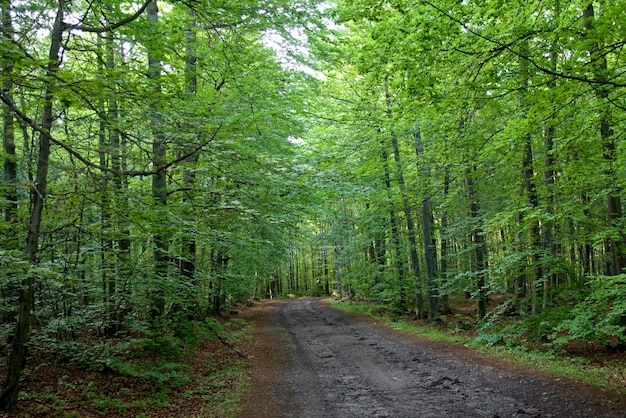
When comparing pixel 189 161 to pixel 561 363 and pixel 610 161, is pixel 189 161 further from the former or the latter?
pixel 561 363

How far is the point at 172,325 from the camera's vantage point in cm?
1095

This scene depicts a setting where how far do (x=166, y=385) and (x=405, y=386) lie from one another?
506 centimetres

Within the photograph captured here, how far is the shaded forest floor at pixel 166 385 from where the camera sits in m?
6.48

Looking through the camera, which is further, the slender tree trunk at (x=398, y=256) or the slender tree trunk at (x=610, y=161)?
the slender tree trunk at (x=398, y=256)

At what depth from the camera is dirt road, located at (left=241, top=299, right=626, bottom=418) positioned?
6.27 m

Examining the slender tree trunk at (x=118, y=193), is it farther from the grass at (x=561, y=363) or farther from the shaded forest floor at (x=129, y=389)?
the grass at (x=561, y=363)

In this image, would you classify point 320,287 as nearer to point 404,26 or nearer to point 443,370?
point 443,370

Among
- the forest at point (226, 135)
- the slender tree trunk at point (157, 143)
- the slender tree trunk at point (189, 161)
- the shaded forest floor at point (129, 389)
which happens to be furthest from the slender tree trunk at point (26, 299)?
the slender tree trunk at point (189, 161)

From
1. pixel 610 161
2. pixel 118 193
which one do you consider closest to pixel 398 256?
pixel 610 161

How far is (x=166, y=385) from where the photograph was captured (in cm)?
→ 813

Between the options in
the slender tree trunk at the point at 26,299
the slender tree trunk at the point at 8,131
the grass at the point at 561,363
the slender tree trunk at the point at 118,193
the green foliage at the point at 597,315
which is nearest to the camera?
the slender tree trunk at the point at 8,131

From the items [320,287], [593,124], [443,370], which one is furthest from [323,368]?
[320,287]

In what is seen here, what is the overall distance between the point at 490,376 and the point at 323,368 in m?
4.05

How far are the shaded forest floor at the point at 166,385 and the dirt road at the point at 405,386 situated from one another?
6.4 inches
